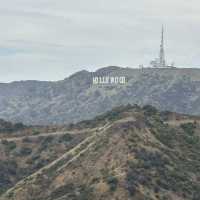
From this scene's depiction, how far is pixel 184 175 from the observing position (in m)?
199

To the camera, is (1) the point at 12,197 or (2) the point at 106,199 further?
(1) the point at 12,197

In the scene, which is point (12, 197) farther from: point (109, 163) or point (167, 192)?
point (167, 192)

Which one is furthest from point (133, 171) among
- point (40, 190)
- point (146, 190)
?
point (40, 190)

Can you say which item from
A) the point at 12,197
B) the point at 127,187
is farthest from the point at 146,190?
the point at 12,197

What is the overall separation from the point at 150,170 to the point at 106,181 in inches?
674

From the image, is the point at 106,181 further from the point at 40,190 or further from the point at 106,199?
the point at 40,190

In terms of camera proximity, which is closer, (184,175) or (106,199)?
(106,199)

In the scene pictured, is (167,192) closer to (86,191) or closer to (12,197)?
(86,191)

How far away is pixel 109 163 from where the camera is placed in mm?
199250

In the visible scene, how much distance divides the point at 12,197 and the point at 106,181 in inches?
983

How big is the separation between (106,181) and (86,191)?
517cm

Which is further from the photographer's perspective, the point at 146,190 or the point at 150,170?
the point at 150,170

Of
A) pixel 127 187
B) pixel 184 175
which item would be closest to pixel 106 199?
pixel 127 187

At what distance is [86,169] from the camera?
199000 mm
